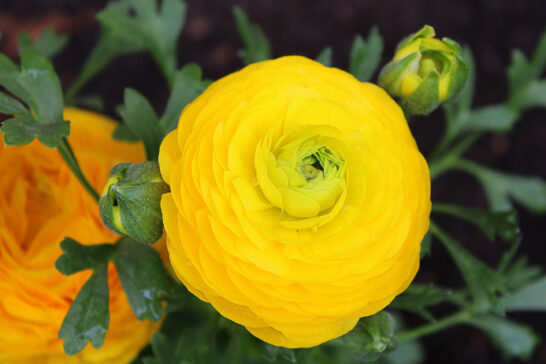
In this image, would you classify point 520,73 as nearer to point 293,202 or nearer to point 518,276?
point 518,276

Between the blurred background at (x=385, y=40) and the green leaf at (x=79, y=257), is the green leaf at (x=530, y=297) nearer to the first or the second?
the blurred background at (x=385, y=40)

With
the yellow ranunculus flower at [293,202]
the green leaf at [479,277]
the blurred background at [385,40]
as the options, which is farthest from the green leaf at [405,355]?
the yellow ranunculus flower at [293,202]

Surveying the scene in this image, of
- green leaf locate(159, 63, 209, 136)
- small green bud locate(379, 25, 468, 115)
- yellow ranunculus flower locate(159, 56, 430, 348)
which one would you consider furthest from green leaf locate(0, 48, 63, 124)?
small green bud locate(379, 25, 468, 115)

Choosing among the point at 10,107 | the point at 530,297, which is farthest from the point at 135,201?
the point at 530,297

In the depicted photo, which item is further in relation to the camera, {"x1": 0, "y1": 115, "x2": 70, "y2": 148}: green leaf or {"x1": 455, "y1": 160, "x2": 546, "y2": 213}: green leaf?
{"x1": 455, "y1": 160, "x2": 546, "y2": 213}: green leaf

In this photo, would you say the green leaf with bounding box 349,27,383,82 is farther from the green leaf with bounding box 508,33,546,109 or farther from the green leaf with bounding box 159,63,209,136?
the green leaf with bounding box 508,33,546,109

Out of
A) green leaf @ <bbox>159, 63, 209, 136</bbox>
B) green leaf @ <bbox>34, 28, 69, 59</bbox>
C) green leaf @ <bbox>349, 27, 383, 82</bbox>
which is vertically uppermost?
green leaf @ <bbox>159, 63, 209, 136</bbox>
